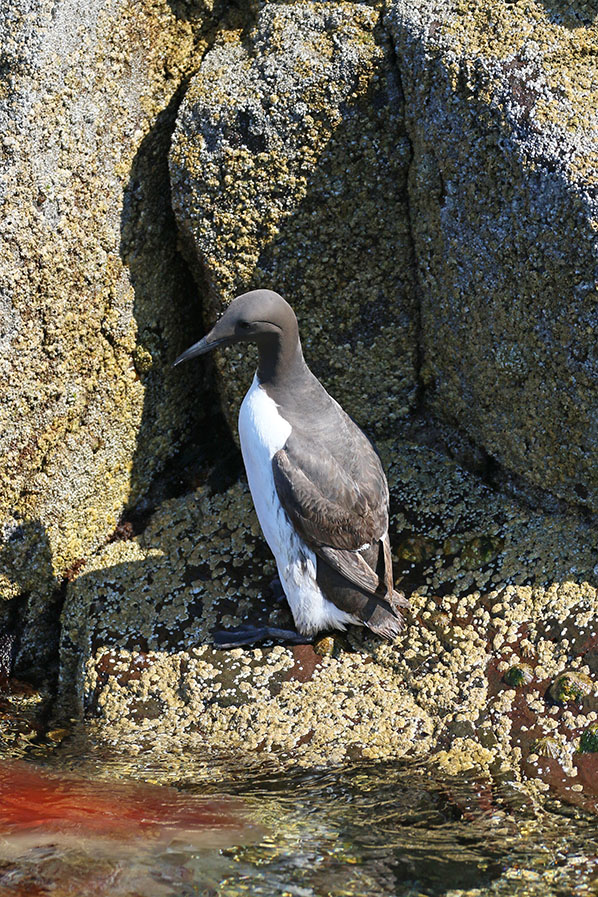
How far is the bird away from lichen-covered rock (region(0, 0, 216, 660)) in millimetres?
737

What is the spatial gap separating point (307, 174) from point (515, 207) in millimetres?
1063

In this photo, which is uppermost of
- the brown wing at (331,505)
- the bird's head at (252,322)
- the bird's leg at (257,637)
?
the bird's head at (252,322)

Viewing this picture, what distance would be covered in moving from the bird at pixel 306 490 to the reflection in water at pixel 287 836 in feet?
2.71

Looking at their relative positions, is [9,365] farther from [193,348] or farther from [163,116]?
[163,116]

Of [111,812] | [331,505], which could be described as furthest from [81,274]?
[111,812]

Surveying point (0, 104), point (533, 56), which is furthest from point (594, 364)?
point (0, 104)

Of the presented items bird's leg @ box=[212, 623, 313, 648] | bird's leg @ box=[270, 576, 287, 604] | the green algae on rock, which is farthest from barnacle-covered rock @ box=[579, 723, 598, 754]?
bird's leg @ box=[270, 576, 287, 604]

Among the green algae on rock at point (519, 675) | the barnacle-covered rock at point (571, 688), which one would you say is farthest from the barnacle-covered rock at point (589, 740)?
the green algae on rock at point (519, 675)

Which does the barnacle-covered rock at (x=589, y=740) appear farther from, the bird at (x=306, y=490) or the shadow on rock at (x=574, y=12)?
the shadow on rock at (x=574, y=12)

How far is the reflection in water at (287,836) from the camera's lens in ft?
9.14

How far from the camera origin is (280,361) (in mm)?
4336

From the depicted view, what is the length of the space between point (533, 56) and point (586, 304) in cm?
117

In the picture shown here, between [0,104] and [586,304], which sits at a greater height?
[0,104]

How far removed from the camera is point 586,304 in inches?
158
